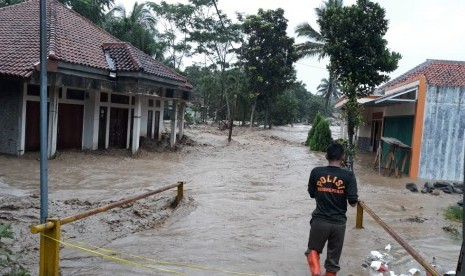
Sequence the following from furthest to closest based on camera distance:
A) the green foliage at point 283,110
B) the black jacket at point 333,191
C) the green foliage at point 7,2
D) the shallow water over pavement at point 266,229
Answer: the green foliage at point 283,110, the green foliage at point 7,2, the shallow water over pavement at point 266,229, the black jacket at point 333,191

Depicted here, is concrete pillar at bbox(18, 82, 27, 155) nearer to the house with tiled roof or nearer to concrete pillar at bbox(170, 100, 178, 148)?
the house with tiled roof

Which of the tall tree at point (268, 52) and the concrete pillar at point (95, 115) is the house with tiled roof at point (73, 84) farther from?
the tall tree at point (268, 52)

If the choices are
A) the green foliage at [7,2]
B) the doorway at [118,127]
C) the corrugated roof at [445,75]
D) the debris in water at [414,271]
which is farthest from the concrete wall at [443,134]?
the green foliage at [7,2]

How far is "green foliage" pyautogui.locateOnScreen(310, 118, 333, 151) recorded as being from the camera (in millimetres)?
27094

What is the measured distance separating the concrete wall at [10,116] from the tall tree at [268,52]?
2420 cm

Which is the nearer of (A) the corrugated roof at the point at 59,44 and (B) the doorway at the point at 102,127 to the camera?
(A) the corrugated roof at the point at 59,44

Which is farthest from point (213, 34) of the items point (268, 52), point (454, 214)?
point (454, 214)

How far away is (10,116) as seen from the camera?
1656cm

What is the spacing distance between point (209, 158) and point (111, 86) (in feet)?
19.0

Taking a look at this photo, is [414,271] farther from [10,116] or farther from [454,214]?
[10,116]

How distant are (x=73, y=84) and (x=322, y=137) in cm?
1559

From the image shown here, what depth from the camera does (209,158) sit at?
21.4m

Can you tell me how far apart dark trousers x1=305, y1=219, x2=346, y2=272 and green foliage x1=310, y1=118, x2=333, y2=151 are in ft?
73.3

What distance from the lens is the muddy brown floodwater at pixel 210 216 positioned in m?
6.30
